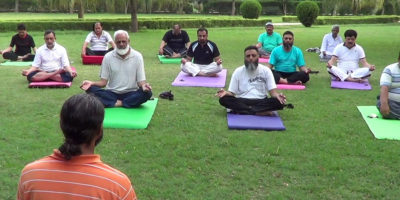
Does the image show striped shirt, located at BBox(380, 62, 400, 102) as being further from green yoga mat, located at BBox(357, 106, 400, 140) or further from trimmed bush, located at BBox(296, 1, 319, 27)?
trimmed bush, located at BBox(296, 1, 319, 27)

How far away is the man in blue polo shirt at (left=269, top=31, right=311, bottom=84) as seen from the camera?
9552mm

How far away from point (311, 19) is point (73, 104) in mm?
31488

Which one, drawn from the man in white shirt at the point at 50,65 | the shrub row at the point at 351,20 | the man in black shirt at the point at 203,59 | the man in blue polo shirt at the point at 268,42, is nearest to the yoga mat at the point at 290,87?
the man in black shirt at the point at 203,59

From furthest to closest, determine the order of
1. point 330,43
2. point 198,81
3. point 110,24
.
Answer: point 110,24
point 330,43
point 198,81

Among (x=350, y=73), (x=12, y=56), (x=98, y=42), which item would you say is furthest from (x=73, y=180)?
(x=12, y=56)

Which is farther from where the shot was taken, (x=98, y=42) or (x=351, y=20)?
(x=351, y=20)

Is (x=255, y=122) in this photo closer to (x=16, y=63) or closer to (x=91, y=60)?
(x=91, y=60)

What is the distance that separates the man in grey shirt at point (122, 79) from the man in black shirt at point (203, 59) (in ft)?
10.6

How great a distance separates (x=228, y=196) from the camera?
13.6 ft

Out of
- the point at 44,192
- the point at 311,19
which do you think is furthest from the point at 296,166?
the point at 311,19

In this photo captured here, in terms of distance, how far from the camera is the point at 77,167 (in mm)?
2012

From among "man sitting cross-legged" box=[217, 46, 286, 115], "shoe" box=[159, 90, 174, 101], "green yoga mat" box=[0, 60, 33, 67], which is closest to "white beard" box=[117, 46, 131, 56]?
"shoe" box=[159, 90, 174, 101]

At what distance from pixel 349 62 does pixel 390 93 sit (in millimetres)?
3424

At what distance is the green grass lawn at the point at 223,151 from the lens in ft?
14.1
